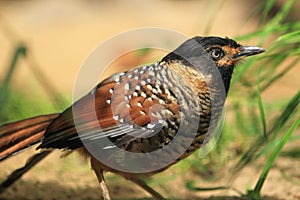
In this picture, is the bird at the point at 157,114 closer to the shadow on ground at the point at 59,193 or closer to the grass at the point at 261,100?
the grass at the point at 261,100

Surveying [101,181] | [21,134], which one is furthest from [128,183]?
[21,134]

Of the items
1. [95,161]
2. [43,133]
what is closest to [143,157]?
[95,161]

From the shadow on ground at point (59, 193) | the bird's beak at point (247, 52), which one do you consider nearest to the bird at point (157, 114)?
the bird's beak at point (247, 52)

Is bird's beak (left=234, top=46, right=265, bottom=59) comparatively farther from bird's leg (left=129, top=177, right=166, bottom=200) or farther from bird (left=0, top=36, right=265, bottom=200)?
bird's leg (left=129, top=177, right=166, bottom=200)

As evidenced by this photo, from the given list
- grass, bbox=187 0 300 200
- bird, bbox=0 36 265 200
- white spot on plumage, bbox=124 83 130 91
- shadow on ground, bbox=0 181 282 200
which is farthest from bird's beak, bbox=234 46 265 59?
shadow on ground, bbox=0 181 282 200

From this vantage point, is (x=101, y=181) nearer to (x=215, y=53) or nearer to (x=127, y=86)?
(x=127, y=86)

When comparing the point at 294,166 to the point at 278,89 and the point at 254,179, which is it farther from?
the point at 278,89
